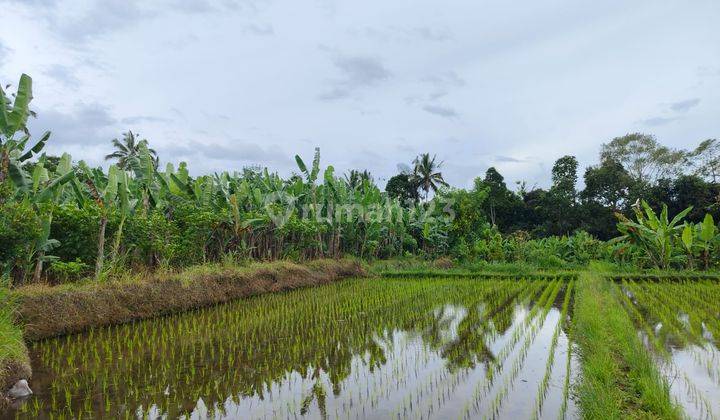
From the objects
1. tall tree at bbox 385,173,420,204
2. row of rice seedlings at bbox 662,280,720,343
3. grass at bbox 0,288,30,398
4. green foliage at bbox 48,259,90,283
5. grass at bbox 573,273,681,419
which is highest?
tall tree at bbox 385,173,420,204

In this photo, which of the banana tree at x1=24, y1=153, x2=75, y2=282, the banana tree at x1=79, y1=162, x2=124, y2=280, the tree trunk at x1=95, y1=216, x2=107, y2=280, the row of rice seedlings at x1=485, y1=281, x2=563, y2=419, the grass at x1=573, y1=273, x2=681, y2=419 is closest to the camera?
the grass at x1=573, y1=273, x2=681, y2=419

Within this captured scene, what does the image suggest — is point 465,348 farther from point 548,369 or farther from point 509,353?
point 548,369

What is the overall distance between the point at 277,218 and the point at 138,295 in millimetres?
5930

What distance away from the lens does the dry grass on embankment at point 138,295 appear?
271 inches

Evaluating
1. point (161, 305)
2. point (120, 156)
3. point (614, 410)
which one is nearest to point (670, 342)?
point (614, 410)

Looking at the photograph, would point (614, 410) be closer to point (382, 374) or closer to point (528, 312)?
point (382, 374)

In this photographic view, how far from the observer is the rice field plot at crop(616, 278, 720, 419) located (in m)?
4.25

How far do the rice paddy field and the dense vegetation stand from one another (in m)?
2.02

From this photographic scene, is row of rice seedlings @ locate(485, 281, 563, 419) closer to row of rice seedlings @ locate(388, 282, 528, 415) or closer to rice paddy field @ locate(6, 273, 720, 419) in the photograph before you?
rice paddy field @ locate(6, 273, 720, 419)

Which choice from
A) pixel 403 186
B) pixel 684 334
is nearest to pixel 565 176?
pixel 403 186

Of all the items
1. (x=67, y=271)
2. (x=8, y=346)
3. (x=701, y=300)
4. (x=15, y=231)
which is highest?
(x=15, y=231)

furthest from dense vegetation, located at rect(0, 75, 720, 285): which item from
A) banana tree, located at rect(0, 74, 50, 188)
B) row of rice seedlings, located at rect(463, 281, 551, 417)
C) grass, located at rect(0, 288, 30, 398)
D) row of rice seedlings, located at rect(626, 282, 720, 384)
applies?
row of rice seedlings, located at rect(463, 281, 551, 417)

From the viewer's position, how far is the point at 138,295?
27.8 ft

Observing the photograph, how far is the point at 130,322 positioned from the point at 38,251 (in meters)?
1.97
